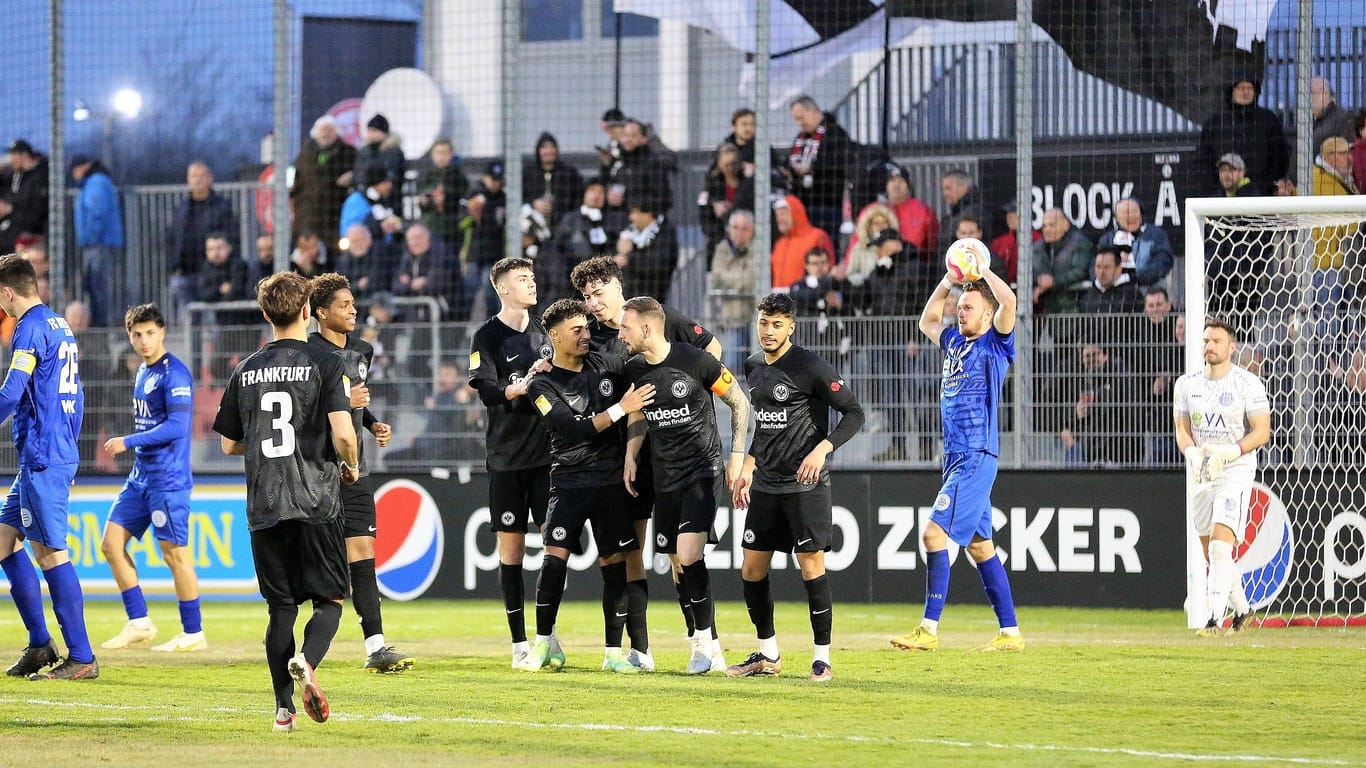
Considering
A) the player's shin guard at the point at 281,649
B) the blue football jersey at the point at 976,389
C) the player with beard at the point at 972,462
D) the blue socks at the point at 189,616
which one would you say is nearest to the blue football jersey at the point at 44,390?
the blue socks at the point at 189,616

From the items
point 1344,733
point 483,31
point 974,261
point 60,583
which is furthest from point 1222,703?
point 483,31

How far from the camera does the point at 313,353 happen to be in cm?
777

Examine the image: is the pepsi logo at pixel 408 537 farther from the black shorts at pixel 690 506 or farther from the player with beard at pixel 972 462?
the black shorts at pixel 690 506

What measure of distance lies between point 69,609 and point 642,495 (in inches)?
128

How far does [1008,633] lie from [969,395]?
1471 mm

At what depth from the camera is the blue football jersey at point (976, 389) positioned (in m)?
10.9

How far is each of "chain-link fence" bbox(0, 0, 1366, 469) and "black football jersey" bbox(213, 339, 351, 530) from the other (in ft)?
24.3

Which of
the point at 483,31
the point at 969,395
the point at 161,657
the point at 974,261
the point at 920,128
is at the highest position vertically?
the point at 483,31

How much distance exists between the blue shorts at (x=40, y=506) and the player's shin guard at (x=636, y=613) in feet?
10.3

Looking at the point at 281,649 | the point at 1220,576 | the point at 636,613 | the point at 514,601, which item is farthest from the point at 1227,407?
the point at 281,649

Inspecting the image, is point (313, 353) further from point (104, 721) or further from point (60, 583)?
point (60, 583)

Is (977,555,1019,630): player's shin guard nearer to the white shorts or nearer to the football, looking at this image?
the football

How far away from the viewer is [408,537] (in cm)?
1593

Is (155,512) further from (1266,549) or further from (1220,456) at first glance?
(1266,549)
